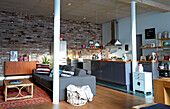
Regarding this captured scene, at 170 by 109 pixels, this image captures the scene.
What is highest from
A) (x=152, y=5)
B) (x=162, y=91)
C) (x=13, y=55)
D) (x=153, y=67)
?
(x=152, y=5)

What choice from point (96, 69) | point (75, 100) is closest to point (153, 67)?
point (96, 69)

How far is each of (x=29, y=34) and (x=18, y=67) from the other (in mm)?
1817

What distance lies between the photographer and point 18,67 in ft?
25.4

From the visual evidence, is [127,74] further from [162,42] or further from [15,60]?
[15,60]

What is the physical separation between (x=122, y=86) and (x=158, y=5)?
142 inches

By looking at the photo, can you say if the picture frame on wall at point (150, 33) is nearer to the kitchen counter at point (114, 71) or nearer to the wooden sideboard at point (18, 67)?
the kitchen counter at point (114, 71)

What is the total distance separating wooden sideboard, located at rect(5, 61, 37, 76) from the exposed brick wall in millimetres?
327

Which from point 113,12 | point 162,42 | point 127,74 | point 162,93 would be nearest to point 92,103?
point 162,93

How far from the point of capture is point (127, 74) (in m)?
5.56

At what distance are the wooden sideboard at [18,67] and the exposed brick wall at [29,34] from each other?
0.33m

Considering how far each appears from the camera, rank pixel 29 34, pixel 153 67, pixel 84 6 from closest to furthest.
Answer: pixel 153 67 < pixel 84 6 < pixel 29 34

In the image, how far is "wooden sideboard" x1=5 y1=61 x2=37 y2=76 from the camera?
24.8 ft

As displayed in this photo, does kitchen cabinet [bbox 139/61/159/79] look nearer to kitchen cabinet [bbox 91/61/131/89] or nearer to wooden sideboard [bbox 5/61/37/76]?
kitchen cabinet [bbox 91/61/131/89]

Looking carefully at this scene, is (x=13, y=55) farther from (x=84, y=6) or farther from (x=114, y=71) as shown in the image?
(x=114, y=71)
